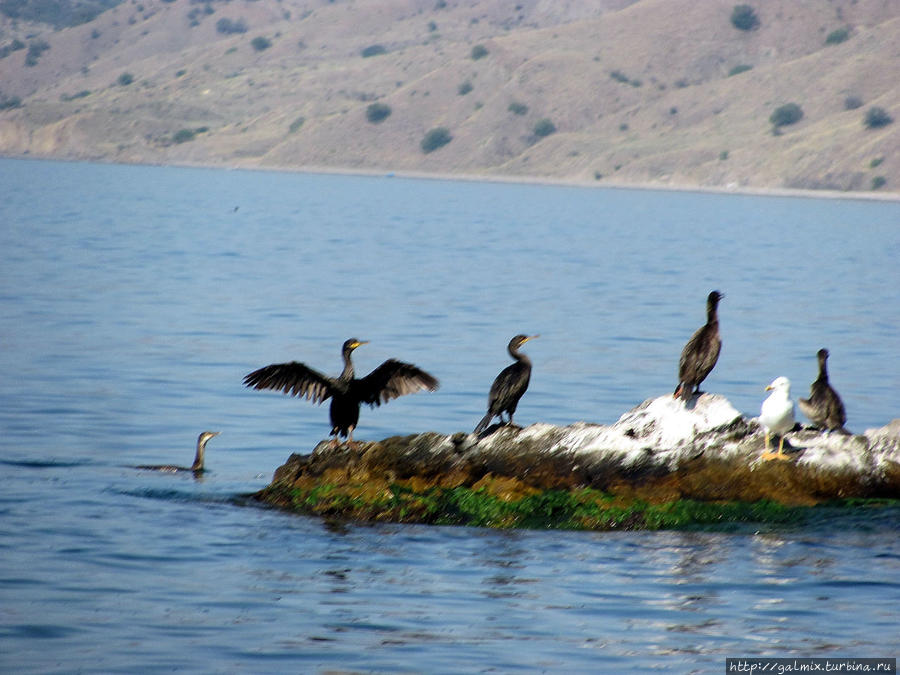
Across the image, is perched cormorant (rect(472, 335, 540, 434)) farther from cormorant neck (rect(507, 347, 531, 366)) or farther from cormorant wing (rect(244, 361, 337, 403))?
cormorant wing (rect(244, 361, 337, 403))

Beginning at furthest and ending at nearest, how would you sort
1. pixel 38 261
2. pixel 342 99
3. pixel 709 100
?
pixel 342 99 → pixel 709 100 → pixel 38 261

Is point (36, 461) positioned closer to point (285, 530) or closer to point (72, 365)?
point (285, 530)

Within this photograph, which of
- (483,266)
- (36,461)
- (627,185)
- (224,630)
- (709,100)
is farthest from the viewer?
(709,100)

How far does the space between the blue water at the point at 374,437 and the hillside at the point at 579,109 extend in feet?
244

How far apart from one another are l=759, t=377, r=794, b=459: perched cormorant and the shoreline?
109432mm

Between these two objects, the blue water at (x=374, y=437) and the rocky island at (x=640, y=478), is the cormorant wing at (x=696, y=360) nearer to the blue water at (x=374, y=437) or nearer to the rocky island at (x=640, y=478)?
the rocky island at (x=640, y=478)

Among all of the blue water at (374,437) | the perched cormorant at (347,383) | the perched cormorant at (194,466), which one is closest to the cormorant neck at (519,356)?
the perched cormorant at (347,383)

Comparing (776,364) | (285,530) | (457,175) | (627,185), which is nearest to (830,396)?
(285,530)

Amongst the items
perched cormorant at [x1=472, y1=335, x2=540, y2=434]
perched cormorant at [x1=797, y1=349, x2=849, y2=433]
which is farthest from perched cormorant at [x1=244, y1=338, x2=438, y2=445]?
perched cormorant at [x1=797, y1=349, x2=849, y2=433]

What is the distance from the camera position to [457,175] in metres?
149

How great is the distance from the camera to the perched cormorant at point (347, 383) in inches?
609

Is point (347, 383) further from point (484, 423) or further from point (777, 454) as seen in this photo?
point (777, 454)

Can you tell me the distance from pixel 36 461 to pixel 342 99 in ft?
499

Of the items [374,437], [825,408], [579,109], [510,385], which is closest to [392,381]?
[510,385]
